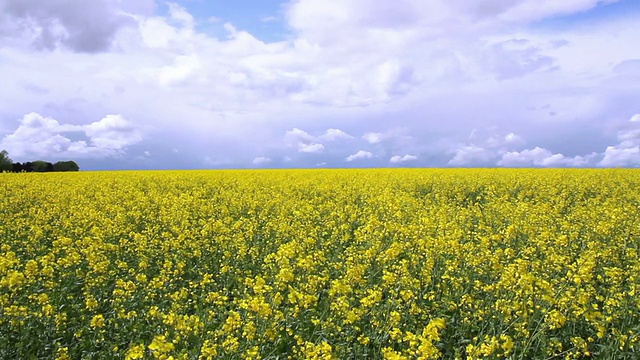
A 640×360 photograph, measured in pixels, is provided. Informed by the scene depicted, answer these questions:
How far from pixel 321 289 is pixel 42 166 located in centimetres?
5382

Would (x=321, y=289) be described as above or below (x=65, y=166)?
below

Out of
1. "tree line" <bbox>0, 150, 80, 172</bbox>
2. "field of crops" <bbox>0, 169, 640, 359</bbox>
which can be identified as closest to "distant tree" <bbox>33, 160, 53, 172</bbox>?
"tree line" <bbox>0, 150, 80, 172</bbox>

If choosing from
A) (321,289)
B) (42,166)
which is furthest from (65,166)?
(321,289)

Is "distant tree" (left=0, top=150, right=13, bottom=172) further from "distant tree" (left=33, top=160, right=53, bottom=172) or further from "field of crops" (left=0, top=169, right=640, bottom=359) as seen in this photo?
"field of crops" (left=0, top=169, right=640, bottom=359)

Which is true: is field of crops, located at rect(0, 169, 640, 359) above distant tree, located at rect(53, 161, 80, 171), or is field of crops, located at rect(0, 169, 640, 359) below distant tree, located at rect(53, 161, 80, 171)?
below

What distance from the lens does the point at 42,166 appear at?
5103cm

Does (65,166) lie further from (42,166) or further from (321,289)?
(321,289)

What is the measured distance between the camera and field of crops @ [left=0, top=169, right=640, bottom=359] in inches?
201

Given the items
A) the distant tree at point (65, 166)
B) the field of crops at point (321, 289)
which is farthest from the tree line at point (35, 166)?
the field of crops at point (321, 289)

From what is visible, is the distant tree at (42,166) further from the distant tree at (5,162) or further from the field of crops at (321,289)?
the field of crops at (321,289)

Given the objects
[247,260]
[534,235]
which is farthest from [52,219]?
[534,235]

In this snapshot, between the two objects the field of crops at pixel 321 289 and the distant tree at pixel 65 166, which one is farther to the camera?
the distant tree at pixel 65 166

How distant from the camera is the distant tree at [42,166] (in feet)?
166

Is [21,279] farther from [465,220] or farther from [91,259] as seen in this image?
[465,220]
